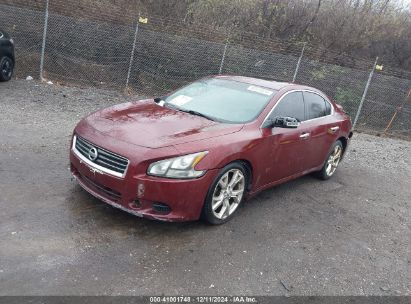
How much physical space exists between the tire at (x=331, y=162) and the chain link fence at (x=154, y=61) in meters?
5.95

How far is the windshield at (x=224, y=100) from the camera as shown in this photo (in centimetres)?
488

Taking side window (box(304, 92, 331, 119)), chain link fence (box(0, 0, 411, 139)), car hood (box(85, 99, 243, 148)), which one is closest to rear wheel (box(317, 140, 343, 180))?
side window (box(304, 92, 331, 119))

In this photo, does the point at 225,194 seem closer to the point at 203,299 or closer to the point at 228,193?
the point at 228,193

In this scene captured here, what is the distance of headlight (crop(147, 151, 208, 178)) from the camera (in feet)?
12.7

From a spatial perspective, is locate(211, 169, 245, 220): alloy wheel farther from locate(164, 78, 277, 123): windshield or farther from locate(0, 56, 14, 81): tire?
locate(0, 56, 14, 81): tire

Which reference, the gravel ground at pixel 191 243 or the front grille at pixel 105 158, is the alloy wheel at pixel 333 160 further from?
the front grille at pixel 105 158

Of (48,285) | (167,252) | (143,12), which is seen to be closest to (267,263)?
(167,252)

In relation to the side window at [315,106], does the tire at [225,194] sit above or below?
below

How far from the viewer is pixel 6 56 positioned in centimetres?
993

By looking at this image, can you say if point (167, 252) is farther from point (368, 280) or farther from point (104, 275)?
point (368, 280)

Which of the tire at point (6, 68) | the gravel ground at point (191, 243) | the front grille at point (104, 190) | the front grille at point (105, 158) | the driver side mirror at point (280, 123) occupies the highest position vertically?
the driver side mirror at point (280, 123)

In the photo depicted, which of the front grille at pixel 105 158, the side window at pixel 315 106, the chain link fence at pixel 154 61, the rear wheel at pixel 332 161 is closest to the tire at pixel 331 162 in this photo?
the rear wheel at pixel 332 161

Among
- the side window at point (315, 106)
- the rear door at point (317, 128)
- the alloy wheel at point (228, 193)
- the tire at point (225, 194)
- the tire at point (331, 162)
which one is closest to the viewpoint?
the tire at point (225, 194)

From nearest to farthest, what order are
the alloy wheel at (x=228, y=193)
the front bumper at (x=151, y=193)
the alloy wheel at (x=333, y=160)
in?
the front bumper at (x=151, y=193) < the alloy wheel at (x=228, y=193) < the alloy wheel at (x=333, y=160)
